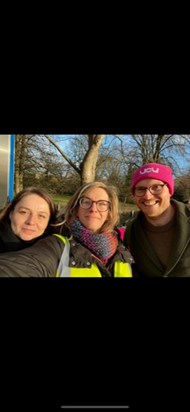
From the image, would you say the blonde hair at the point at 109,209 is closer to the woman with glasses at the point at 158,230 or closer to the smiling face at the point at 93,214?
the smiling face at the point at 93,214

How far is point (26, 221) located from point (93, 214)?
1.08ft

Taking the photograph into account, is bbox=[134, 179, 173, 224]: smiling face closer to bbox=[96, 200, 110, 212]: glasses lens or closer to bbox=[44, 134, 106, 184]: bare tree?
bbox=[96, 200, 110, 212]: glasses lens

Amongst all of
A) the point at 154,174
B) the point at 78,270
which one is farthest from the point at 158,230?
the point at 78,270

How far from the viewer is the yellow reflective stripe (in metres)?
1.71

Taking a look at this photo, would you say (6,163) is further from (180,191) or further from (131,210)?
(180,191)

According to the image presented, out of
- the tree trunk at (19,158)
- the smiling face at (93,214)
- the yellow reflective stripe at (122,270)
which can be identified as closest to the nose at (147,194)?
the smiling face at (93,214)

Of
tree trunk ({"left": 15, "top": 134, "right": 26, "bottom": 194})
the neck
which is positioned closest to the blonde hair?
the neck

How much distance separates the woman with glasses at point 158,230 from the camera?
1923 mm

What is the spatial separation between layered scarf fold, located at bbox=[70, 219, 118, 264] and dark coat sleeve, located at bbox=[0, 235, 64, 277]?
0.10 m

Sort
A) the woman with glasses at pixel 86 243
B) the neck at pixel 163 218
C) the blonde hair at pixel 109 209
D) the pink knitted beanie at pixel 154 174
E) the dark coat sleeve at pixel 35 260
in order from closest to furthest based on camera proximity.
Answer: the dark coat sleeve at pixel 35 260 → the woman with glasses at pixel 86 243 → the blonde hair at pixel 109 209 → the pink knitted beanie at pixel 154 174 → the neck at pixel 163 218

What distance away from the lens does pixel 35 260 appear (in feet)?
5.12

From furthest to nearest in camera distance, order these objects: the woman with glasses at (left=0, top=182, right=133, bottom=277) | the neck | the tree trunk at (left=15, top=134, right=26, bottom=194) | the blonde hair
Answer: the tree trunk at (left=15, top=134, right=26, bottom=194) < the neck < the blonde hair < the woman with glasses at (left=0, top=182, right=133, bottom=277)

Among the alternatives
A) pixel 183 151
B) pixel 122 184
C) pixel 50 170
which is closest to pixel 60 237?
pixel 122 184

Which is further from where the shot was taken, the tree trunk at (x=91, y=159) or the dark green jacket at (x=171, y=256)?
the tree trunk at (x=91, y=159)
